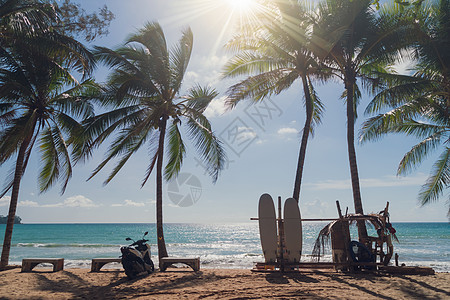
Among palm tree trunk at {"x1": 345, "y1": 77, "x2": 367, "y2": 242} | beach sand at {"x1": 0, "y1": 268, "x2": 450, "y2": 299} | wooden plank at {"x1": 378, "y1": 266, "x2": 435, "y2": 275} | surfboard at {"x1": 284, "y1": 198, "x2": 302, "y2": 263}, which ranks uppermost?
palm tree trunk at {"x1": 345, "y1": 77, "x2": 367, "y2": 242}

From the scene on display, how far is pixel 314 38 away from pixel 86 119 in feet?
26.9

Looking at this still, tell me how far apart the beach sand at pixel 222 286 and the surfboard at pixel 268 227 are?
567 mm

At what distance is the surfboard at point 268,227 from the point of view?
29.6ft

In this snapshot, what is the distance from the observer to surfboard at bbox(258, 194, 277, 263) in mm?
9008

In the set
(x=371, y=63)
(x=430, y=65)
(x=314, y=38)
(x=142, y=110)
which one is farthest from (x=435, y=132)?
(x=142, y=110)

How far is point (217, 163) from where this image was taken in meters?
12.1

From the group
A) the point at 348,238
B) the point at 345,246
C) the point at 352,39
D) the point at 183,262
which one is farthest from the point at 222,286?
the point at 352,39

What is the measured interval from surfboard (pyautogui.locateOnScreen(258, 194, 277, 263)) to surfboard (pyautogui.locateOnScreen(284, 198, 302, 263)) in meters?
0.34

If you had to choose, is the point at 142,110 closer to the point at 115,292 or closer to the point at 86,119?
the point at 86,119

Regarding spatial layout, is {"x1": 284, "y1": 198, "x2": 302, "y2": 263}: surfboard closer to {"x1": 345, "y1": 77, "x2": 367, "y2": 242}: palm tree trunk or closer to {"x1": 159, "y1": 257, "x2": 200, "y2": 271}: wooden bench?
{"x1": 345, "y1": 77, "x2": 367, "y2": 242}: palm tree trunk

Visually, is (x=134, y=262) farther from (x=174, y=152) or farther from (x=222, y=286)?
(x=174, y=152)

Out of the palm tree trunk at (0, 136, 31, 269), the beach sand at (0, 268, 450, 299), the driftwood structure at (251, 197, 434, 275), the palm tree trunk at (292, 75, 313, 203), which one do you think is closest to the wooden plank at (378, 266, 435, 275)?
the driftwood structure at (251, 197, 434, 275)

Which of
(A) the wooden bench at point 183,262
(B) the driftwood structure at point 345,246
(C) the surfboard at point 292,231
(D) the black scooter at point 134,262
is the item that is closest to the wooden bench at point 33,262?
(D) the black scooter at point 134,262

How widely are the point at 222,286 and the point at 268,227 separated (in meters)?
2.55
